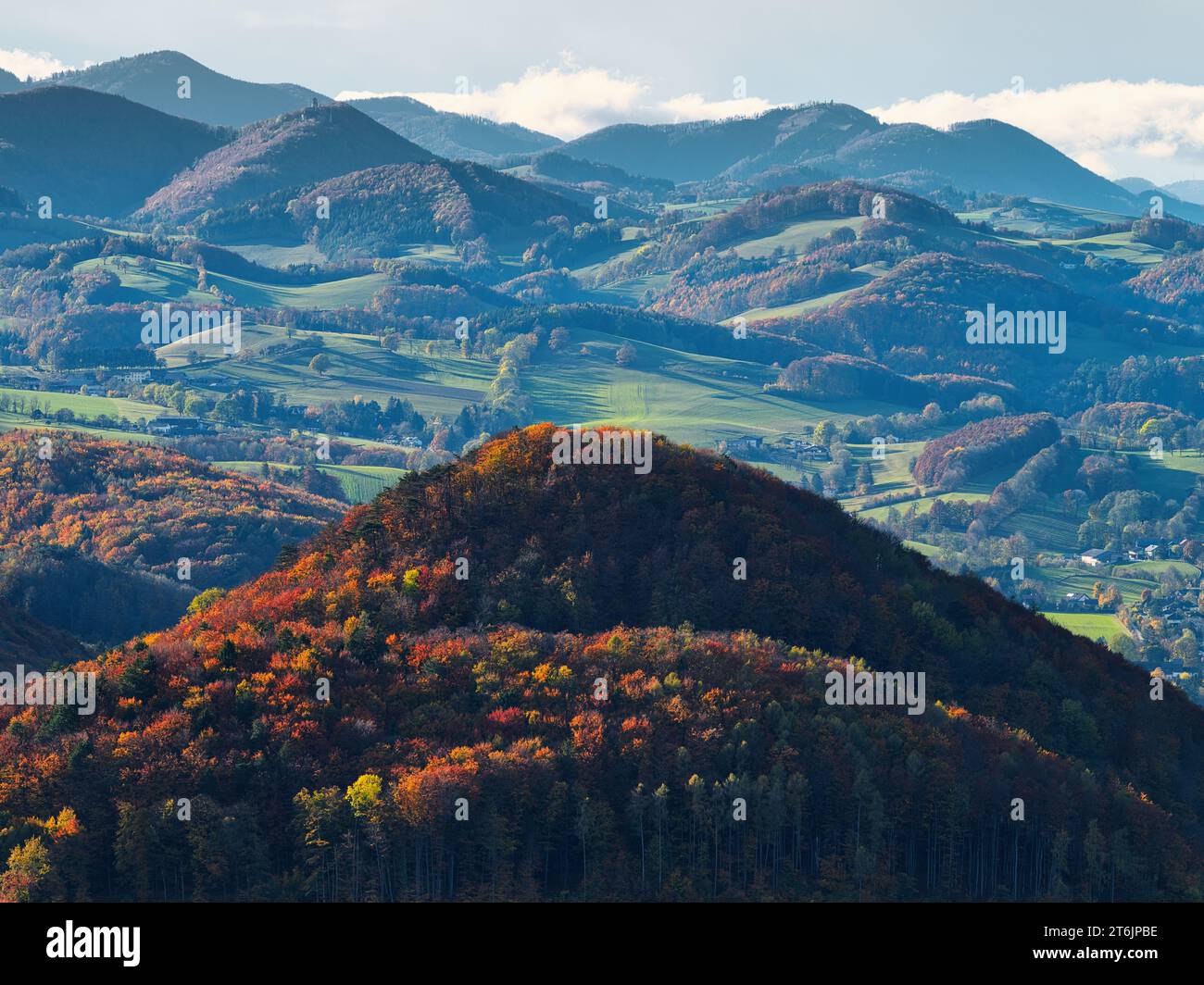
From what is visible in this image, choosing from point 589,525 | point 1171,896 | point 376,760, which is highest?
point 589,525

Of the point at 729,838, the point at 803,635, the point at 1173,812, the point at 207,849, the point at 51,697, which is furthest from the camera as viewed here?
the point at 803,635

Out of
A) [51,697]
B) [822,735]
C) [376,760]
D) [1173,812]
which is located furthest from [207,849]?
[1173,812]

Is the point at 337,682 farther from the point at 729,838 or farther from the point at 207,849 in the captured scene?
the point at 729,838

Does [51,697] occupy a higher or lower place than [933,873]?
higher

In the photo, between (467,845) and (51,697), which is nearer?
(467,845)

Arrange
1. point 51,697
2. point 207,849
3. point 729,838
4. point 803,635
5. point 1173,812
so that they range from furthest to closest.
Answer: point 803,635 → point 1173,812 → point 51,697 → point 729,838 → point 207,849

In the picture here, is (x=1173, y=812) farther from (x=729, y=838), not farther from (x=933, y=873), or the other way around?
(x=729, y=838)

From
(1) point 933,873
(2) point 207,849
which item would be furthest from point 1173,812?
(2) point 207,849
